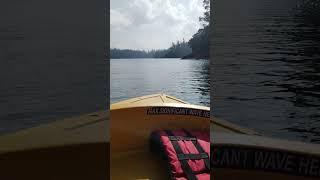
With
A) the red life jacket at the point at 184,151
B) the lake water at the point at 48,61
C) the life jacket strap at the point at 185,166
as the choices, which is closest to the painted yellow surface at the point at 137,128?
the red life jacket at the point at 184,151

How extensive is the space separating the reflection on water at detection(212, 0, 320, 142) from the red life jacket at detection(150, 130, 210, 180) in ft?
8.74

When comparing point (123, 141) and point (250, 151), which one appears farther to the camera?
point (123, 141)

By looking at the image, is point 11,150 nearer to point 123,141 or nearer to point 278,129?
point 278,129

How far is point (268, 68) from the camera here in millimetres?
1387

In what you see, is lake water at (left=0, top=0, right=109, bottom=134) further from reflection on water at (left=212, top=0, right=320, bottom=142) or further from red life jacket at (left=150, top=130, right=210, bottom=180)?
red life jacket at (left=150, top=130, right=210, bottom=180)

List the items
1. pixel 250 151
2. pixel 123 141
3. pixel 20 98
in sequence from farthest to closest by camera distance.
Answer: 1. pixel 123 141
2. pixel 250 151
3. pixel 20 98

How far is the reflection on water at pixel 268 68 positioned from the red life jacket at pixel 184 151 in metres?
2.67

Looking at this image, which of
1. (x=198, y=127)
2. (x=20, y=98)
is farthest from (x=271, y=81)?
(x=198, y=127)

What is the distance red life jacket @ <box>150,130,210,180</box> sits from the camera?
157 inches

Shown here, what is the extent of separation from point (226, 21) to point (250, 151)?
0.56 meters

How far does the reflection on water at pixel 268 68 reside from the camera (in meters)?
1.36

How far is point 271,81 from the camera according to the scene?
1.38 metres

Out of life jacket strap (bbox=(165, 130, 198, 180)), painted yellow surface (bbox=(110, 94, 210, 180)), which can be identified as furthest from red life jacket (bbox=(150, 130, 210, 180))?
painted yellow surface (bbox=(110, 94, 210, 180))

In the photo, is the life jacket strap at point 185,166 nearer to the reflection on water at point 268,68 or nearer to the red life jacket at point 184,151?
the red life jacket at point 184,151
